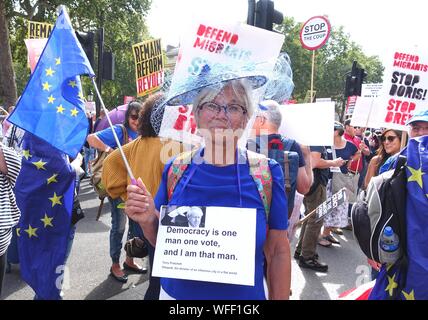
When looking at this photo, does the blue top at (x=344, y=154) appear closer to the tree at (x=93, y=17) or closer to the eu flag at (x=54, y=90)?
the eu flag at (x=54, y=90)

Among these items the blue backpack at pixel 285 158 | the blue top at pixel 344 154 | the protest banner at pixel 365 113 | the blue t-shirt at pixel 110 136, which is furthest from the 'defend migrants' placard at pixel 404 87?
the blue t-shirt at pixel 110 136

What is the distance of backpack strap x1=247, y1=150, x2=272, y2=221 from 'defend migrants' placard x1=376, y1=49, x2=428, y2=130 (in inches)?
93.3

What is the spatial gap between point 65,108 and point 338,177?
15.0 feet

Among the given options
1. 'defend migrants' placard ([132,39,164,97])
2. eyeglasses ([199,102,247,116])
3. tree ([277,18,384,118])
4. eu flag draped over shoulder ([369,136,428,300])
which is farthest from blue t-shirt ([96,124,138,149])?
tree ([277,18,384,118])

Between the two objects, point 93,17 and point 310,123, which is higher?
point 93,17

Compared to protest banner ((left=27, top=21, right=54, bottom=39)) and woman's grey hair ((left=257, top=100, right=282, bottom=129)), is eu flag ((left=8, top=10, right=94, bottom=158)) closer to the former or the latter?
woman's grey hair ((left=257, top=100, right=282, bottom=129))

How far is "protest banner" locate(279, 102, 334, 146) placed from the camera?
3.07 m

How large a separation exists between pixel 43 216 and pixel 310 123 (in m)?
2.35

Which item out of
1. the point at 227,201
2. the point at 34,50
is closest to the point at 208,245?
the point at 227,201

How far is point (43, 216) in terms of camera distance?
293cm

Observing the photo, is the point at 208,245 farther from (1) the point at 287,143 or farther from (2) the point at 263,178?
(1) the point at 287,143

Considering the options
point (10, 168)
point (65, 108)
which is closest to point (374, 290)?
point (65, 108)

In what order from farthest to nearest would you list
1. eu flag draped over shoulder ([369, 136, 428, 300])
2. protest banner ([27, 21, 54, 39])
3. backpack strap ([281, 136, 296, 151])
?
1. protest banner ([27, 21, 54, 39])
2. backpack strap ([281, 136, 296, 151])
3. eu flag draped over shoulder ([369, 136, 428, 300])

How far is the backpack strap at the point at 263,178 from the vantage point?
4.95 feet
